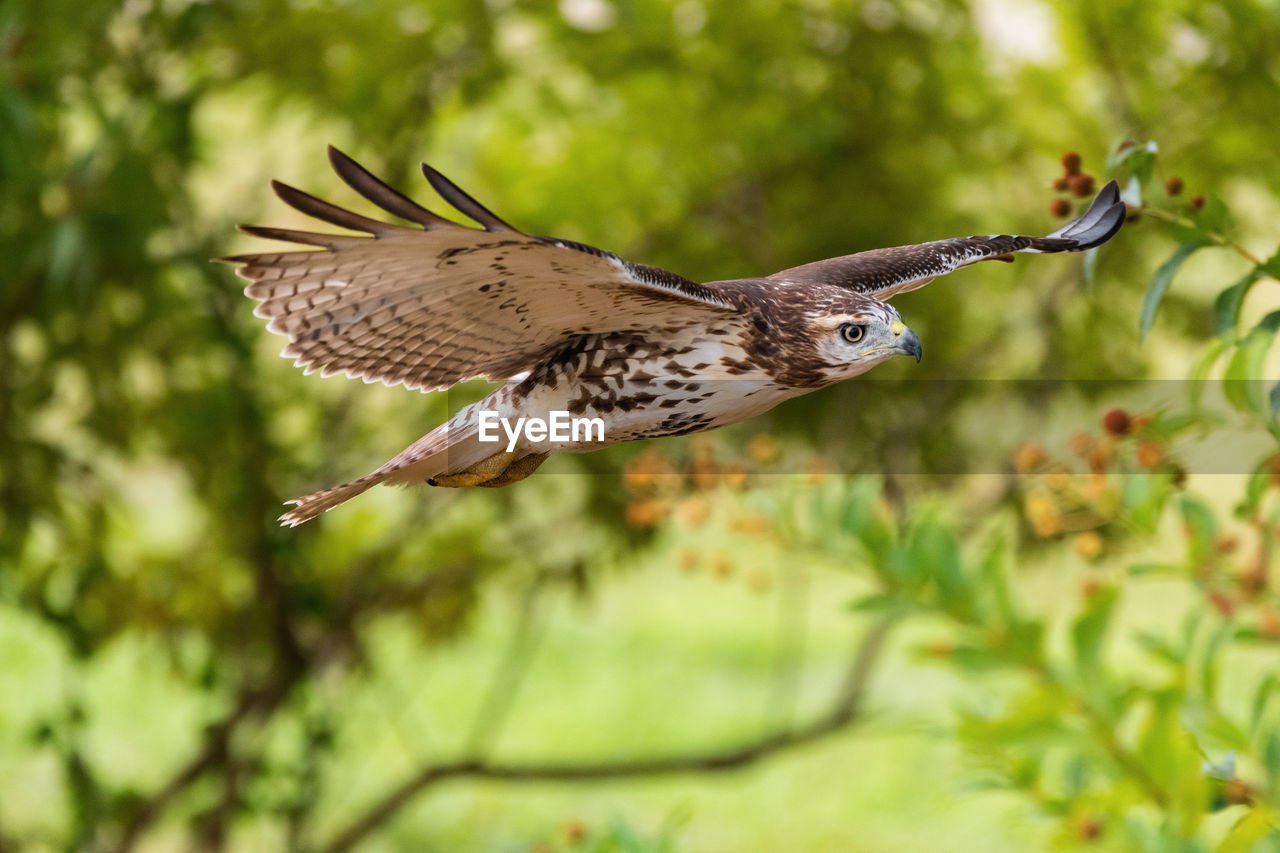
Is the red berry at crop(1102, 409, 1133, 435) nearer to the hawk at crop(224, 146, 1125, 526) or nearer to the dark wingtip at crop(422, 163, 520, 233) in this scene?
the hawk at crop(224, 146, 1125, 526)

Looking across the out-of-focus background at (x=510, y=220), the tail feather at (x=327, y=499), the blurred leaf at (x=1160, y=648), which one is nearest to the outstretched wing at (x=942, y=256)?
Result: the tail feather at (x=327, y=499)

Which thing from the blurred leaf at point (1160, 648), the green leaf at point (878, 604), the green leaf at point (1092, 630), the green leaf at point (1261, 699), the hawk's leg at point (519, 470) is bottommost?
the green leaf at point (1261, 699)

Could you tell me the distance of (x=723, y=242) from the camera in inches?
123

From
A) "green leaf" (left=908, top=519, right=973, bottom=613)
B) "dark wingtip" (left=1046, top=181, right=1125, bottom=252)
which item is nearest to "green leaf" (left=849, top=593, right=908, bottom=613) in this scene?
"green leaf" (left=908, top=519, right=973, bottom=613)

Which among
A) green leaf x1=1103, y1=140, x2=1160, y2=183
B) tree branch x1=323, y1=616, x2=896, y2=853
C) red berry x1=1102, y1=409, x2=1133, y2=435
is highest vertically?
green leaf x1=1103, y1=140, x2=1160, y2=183

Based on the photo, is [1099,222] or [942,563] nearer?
[1099,222]

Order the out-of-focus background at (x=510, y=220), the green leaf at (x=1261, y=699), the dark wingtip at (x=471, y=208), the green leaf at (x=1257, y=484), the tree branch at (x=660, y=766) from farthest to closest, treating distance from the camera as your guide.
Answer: the tree branch at (x=660, y=766) → the out-of-focus background at (x=510, y=220) → the green leaf at (x=1261, y=699) → the green leaf at (x=1257, y=484) → the dark wingtip at (x=471, y=208)

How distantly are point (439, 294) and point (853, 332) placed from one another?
19 cm

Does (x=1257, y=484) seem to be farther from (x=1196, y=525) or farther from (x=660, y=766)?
(x=660, y=766)

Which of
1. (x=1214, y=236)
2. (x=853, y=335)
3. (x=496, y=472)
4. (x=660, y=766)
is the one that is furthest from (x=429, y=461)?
(x=660, y=766)

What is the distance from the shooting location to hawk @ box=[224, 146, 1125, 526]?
1.52ft

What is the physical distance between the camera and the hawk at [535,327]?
1.52 ft

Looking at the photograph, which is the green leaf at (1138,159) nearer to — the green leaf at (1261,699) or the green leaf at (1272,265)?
the green leaf at (1272,265)

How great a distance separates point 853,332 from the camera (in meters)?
0.50
